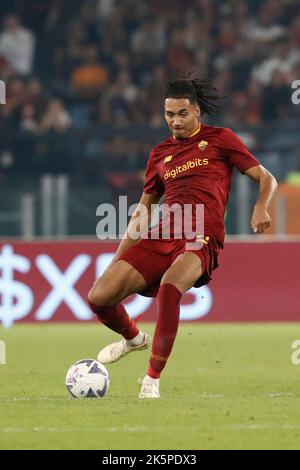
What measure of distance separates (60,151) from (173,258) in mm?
8500

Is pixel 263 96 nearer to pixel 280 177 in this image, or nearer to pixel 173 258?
pixel 280 177

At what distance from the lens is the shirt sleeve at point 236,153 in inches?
332

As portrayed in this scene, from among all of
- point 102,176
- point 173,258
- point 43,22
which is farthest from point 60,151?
point 173,258

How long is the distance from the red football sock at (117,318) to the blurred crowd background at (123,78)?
692 cm

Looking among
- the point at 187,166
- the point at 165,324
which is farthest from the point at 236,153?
the point at 165,324

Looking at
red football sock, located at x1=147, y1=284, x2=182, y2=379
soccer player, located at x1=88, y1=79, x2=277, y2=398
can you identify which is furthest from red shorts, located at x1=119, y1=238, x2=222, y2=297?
red football sock, located at x1=147, y1=284, x2=182, y2=379

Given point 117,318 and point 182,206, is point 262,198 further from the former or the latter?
point 117,318

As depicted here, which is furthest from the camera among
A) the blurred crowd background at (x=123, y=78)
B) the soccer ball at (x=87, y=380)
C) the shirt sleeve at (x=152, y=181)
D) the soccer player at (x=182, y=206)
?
the blurred crowd background at (x=123, y=78)

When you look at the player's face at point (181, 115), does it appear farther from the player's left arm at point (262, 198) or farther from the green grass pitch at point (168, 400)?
the green grass pitch at point (168, 400)

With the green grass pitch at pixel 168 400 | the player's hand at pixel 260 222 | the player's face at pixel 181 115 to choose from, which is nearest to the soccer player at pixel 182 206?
the player's face at pixel 181 115

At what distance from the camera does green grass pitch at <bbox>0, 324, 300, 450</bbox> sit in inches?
255

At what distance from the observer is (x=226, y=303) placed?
15.2 metres

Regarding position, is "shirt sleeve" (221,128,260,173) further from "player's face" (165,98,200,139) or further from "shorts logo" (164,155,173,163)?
"shorts logo" (164,155,173,163)

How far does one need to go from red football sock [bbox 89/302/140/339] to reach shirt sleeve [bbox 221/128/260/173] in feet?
4.12
